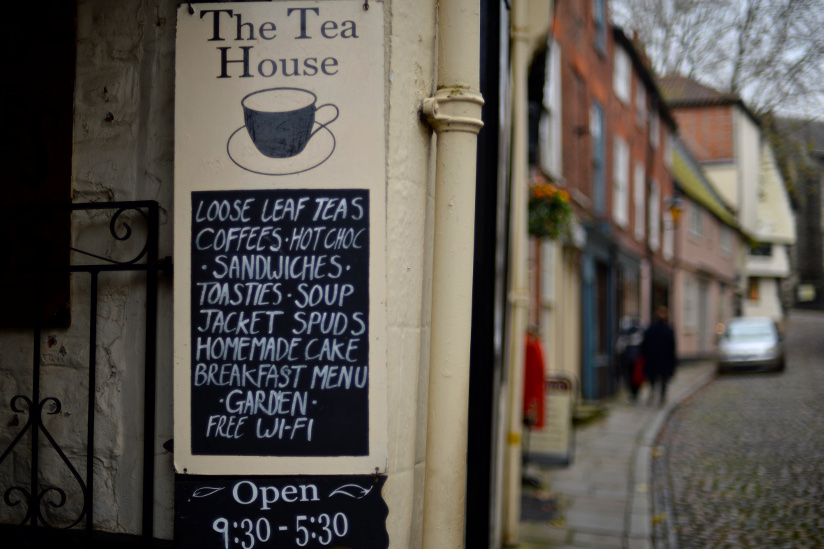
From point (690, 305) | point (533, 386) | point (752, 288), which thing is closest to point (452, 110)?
point (533, 386)

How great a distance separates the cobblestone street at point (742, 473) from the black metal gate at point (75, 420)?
4.18 meters

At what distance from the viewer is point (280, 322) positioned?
2.60 meters

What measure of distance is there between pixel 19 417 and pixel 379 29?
200cm

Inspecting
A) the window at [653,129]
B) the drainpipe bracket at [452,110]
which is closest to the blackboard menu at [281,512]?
the drainpipe bracket at [452,110]

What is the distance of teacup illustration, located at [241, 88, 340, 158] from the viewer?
2.60 m

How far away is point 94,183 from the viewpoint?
9.42ft

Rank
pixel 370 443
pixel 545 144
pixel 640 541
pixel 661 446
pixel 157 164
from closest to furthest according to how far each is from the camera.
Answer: pixel 370 443 < pixel 157 164 < pixel 640 541 < pixel 661 446 < pixel 545 144

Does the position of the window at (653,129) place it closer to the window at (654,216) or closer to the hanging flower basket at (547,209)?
the window at (654,216)

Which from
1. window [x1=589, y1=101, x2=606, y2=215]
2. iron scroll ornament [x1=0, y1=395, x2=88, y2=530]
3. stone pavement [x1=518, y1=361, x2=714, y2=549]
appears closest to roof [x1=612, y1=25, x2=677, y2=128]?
window [x1=589, y1=101, x2=606, y2=215]

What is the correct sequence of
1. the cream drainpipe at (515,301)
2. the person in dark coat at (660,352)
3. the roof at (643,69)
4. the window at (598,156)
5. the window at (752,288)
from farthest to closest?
the window at (752,288) → the roof at (643,69) → the window at (598,156) → the person in dark coat at (660,352) → the cream drainpipe at (515,301)

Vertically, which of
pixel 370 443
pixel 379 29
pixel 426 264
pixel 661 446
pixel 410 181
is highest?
pixel 379 29

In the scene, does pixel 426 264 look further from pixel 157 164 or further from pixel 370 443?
pixel 157 164

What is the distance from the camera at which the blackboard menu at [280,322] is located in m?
2.57

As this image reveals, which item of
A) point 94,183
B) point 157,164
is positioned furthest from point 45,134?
point 157,164
